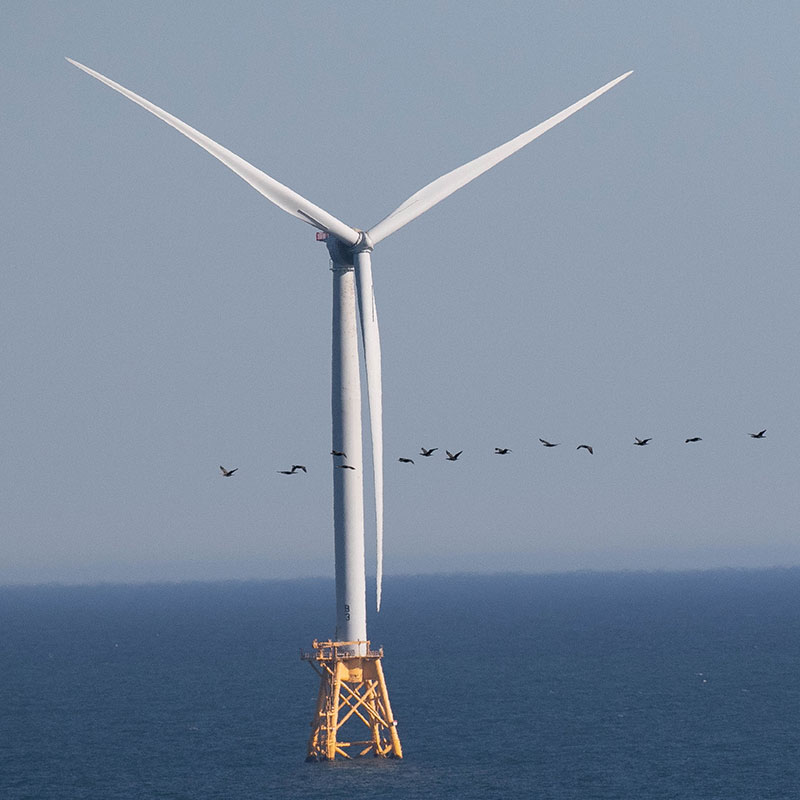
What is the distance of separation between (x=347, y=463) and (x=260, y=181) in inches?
1030

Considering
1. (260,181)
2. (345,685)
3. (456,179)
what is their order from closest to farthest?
(260,181) → (456,179) → (345,685)

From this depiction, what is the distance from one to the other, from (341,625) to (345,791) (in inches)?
665

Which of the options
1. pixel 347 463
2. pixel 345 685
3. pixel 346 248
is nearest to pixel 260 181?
pixel 346 248

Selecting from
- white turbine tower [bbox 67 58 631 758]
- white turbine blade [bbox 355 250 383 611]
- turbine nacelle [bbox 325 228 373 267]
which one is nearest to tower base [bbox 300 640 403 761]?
white turbine tower [bbox 67 58 631 758]

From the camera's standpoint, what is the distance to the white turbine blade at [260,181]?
119250mm

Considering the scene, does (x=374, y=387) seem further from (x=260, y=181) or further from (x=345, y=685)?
(x=345, y=685)

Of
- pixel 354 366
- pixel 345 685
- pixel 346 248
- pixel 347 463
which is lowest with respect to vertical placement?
pixel 345 685

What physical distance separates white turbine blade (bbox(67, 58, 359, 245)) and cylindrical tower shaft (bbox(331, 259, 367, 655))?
5.81 m

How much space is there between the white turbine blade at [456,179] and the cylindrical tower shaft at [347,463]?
22.9 feet

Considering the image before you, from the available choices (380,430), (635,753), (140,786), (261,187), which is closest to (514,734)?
(635,753)

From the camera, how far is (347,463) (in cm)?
Result: 13950

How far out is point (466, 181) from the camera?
135875mm

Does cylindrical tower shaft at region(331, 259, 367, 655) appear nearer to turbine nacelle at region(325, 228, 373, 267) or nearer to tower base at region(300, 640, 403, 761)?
turbine nacelle at region(325, 228, 373, 267)

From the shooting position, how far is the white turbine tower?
131m
